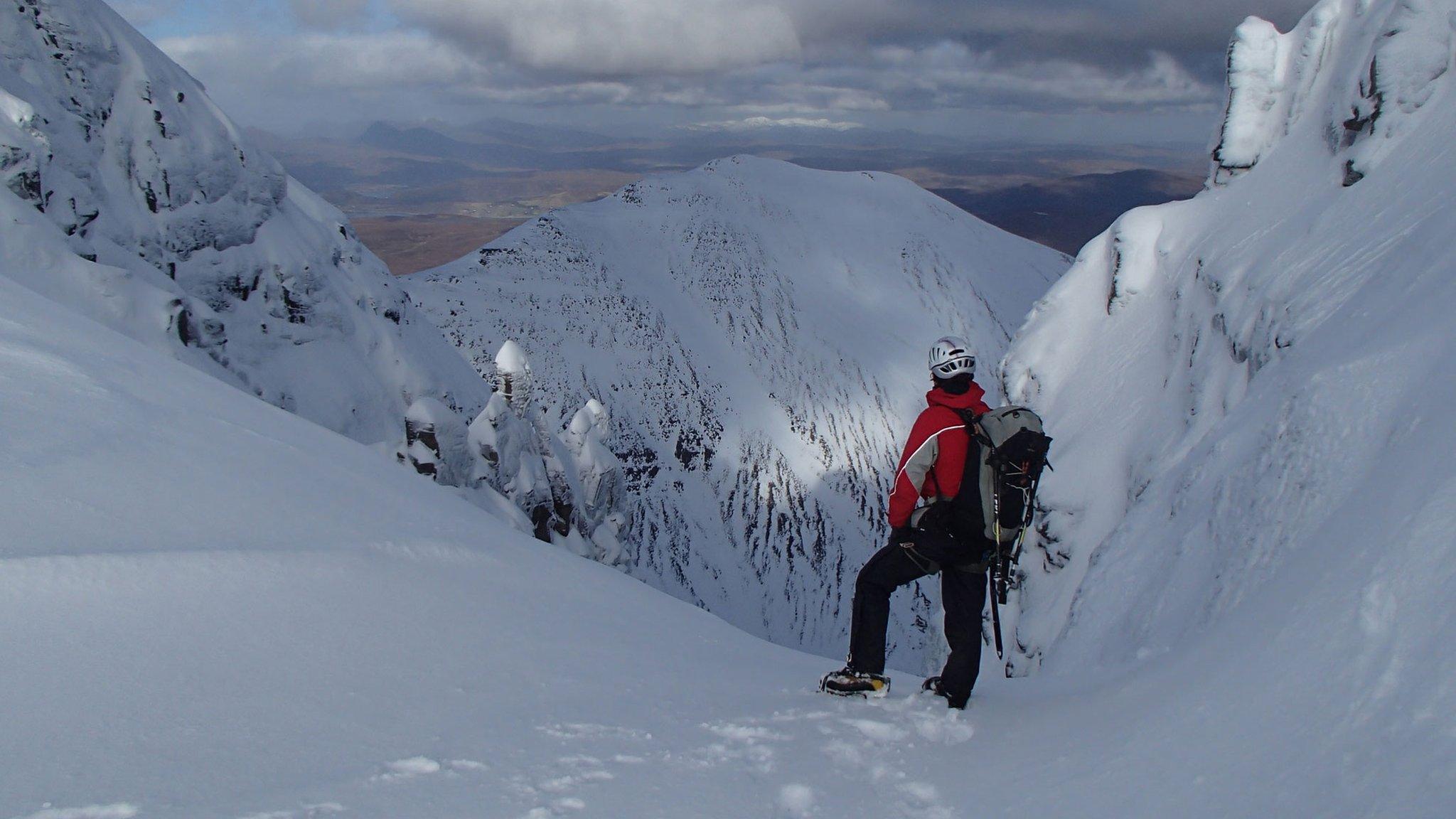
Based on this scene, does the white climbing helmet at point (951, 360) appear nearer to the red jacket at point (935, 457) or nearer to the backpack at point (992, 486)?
the red jacket at point (935, 457)

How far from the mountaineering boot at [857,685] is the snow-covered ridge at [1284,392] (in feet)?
7.62

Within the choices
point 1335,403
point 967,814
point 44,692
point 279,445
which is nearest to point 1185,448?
point 1335,403


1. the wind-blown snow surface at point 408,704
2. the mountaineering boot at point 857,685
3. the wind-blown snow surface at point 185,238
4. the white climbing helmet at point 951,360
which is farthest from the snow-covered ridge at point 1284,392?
the wind-blown snow surface at point 185,238

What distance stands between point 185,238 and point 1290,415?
43.7 metres

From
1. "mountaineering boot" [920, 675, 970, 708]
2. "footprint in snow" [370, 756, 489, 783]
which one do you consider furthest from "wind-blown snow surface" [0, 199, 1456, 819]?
"mountaineering boot" [920, 675, 970, 708]

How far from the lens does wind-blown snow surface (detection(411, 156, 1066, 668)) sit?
345 feet

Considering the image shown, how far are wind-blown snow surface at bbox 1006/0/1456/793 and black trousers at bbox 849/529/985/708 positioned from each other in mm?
1393

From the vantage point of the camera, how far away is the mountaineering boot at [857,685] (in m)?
6.61

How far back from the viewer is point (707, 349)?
424 feet

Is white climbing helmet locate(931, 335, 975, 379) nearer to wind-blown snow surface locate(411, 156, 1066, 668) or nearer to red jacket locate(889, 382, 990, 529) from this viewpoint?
red jacket locate(889, 382, 990, 529)

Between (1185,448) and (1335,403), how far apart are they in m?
8.06

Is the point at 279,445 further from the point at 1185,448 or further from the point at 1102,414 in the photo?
the point at 1102,414

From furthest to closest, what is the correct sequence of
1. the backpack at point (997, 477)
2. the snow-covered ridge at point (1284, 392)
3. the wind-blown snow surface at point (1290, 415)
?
1. the backpack at point (997, 477)
2. the snow-covered ridge at point (1284, 392)
3. the wind-blown snow surface at point (1290, 415)

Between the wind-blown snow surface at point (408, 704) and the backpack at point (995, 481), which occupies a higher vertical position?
the backpack at point (995, 481)
